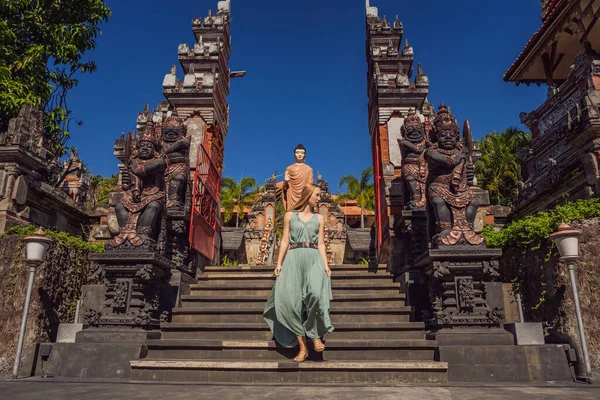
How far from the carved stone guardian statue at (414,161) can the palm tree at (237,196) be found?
1092 inches

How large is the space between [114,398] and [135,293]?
7.27 ft

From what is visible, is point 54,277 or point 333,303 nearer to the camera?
point 54,277

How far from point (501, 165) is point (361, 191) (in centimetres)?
1263

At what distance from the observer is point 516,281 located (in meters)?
6.61

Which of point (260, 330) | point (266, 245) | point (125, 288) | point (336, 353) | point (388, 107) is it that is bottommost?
point (336, 353)

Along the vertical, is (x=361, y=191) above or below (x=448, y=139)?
above

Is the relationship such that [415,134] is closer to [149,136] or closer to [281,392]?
[149,136]

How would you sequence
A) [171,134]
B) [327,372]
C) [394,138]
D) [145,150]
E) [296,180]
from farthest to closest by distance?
[394,138] < [171,134] < [145,150] < [296,180] < [327,372]

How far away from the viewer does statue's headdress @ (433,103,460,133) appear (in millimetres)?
5953

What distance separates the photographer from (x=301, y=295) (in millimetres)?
4793

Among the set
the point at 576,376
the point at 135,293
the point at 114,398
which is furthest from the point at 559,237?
the point at 135,293

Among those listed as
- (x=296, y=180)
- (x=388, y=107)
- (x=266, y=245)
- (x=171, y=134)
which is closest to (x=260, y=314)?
(x=296, y=180)

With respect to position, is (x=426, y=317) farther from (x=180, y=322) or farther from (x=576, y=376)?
(x=180, y=322)

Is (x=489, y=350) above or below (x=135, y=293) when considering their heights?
below
